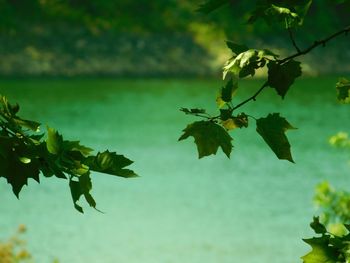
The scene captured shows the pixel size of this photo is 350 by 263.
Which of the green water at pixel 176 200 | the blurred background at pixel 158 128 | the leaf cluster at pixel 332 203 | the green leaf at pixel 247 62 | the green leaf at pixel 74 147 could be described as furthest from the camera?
Answer: the blurred background at pixel 158 128

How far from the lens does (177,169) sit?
53.2 ft

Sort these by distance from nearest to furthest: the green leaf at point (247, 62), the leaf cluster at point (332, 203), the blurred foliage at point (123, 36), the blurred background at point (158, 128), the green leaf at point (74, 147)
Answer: the green leaf at point (247, 62) → the green leaf at point (74, 147) → the leaf cluster at point (332, 203) → the blurred background at point (158, 128) → the blurred foliage at point (123, 36)

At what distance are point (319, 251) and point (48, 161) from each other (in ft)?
1.44

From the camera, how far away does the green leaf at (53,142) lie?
1.38 m

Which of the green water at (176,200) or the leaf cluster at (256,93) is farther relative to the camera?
the green water at (176,200)

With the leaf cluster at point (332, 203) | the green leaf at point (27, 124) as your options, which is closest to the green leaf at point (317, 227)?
the green leaf at point (27, 124)

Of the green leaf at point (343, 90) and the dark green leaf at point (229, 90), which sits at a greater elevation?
the green leaf at point (343, 90)

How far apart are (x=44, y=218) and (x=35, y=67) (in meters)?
26.3

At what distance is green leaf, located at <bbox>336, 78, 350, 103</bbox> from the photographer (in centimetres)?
149

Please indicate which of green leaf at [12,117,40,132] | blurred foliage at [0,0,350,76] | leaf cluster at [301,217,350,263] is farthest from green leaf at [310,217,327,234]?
blurred foliage at [0,0,350,76]

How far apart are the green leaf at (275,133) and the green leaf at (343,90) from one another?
8.4 inches

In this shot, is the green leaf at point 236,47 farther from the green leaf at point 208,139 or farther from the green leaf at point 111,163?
the green leaf at point 111,163

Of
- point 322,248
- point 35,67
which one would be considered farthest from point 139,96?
point 322,248

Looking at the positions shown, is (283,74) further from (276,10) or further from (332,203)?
(332,203)
